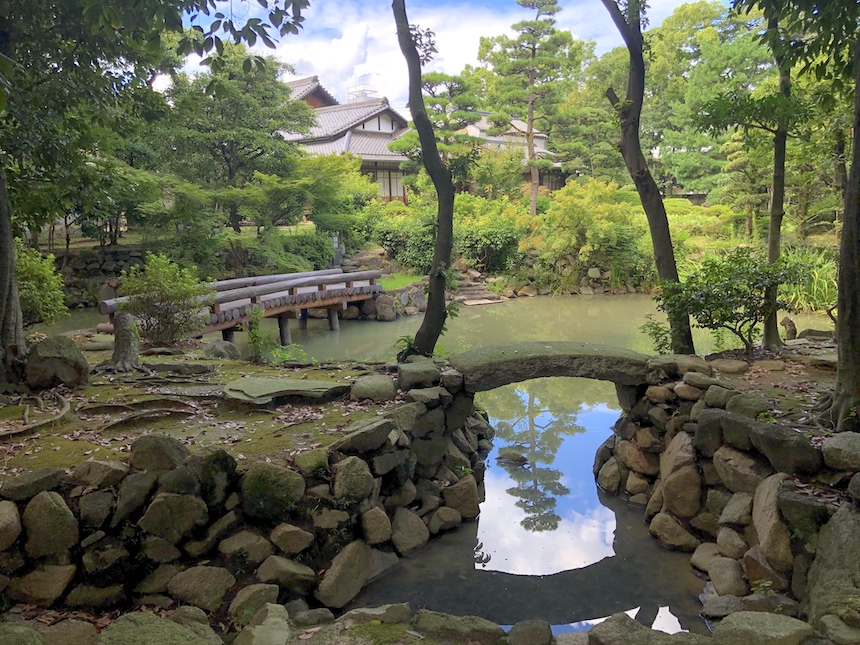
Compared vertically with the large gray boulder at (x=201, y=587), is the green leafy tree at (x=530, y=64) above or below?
above

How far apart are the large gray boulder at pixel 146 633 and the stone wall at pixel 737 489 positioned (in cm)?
273

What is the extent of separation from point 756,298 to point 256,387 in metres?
4.73

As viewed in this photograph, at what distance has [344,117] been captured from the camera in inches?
958

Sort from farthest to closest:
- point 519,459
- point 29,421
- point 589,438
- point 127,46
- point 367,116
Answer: point 367,116
point 589,438
point 519,459
point 127,46
point 29,421

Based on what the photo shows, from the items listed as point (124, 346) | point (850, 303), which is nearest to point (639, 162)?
point (850, 303)

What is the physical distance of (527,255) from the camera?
61.5 feet

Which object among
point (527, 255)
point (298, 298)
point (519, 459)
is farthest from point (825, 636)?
point (527, 255)

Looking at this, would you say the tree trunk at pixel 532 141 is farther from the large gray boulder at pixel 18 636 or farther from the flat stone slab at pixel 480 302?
the large gray boulder at pixel 18 636

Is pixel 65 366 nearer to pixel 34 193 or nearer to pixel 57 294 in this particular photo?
pixel 34 193

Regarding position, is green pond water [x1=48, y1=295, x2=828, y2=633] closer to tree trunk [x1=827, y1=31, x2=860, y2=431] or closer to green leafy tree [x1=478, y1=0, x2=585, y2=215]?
tree trunk [x1=827, y1=31, x2=860, y2=431]

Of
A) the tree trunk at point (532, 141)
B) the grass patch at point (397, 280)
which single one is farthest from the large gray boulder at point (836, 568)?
the tree trunk at point (532, 141)

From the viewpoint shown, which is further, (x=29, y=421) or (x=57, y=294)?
(x=57, y=294)

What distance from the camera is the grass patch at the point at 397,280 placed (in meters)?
16.5

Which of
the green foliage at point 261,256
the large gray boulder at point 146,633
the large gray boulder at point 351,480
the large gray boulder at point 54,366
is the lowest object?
the large gray boulder at point 146,633
